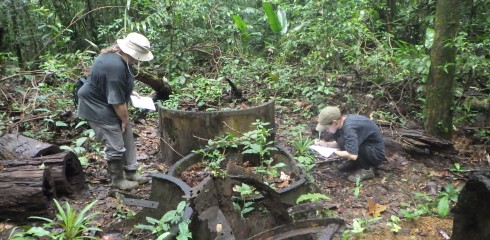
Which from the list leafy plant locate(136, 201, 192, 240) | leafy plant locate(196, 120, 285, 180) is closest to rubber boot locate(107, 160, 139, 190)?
leafy plant locate(196, 120, 285, 180)

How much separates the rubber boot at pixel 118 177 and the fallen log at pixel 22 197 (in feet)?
2.84

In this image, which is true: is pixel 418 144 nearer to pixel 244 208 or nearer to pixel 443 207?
pixel 443 207

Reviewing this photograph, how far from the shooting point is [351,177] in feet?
17.9

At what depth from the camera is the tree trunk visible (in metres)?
5.84

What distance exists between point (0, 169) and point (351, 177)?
168 inches

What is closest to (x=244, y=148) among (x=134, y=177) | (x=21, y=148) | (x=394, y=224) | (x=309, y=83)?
(x=134, y=177)

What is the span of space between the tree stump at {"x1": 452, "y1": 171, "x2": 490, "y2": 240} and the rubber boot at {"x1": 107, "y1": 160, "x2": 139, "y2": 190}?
3.72 metres

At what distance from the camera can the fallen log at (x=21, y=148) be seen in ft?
17.5

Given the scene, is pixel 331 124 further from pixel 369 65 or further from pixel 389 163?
pixel 369 65

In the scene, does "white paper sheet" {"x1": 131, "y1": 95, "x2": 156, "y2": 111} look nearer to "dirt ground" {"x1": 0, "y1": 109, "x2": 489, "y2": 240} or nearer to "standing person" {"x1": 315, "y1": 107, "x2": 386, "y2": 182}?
"dirt ground" {"x1": 0, "y1": 109, "x2": 489, "y2": 240}

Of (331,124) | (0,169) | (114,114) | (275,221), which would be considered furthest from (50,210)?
(331,124)

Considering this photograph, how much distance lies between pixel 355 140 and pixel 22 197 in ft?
12.7

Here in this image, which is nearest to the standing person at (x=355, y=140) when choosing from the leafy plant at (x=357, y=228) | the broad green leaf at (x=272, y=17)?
the leafy plant at (x=357, y=228)

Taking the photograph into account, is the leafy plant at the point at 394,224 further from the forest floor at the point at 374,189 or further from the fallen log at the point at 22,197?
the fallen log at the point at 22,197
